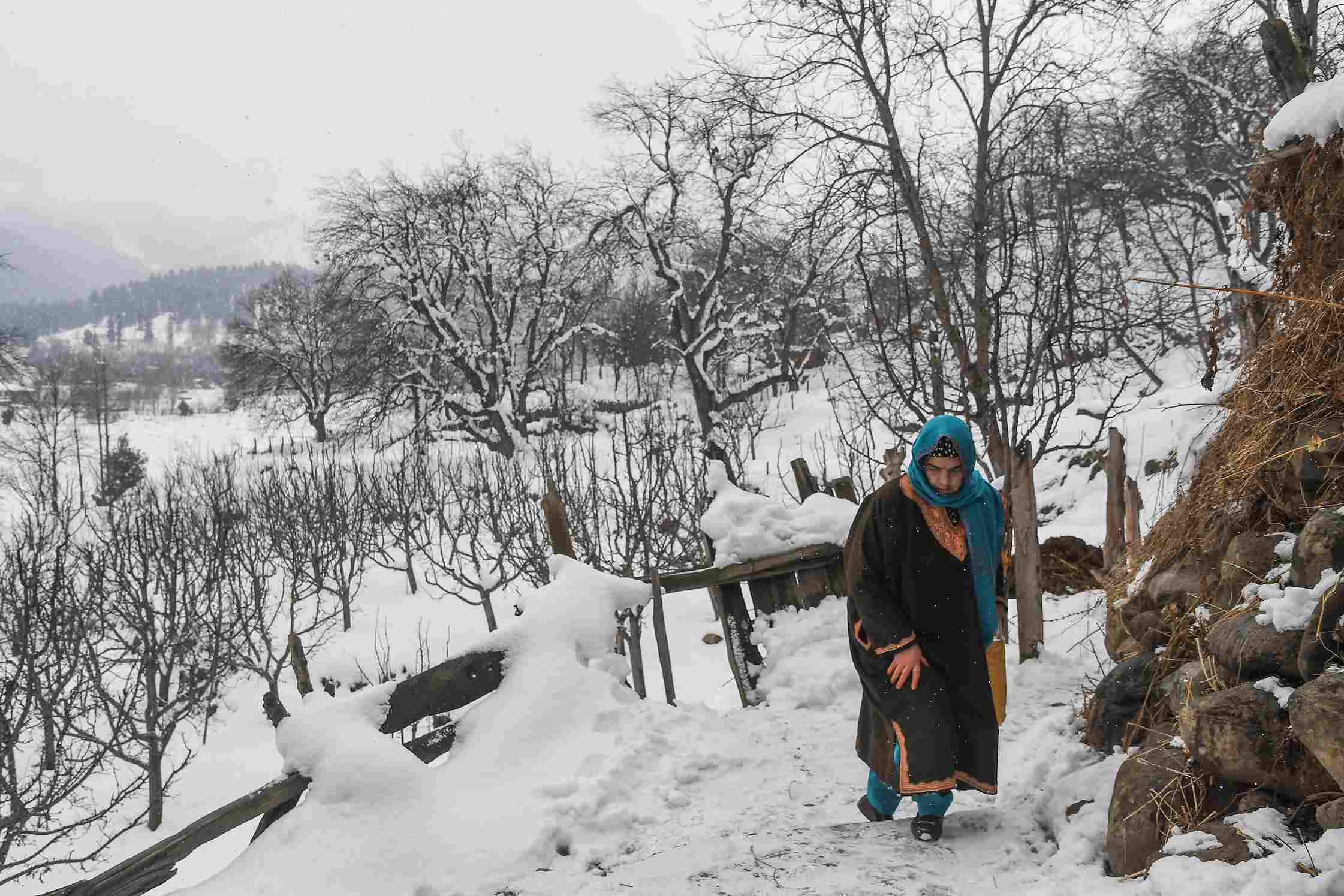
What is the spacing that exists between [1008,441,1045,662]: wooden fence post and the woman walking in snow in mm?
1908

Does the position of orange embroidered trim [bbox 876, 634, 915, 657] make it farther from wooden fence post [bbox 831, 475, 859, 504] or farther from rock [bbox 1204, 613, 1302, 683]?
wooden fence post [bbox 831, 475, 859, 504]

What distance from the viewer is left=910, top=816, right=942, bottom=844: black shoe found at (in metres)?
2.92

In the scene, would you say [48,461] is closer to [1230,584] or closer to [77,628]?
[77,628]

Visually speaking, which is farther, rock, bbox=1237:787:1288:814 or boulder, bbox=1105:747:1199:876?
boulder, bbox=1105:747:1199:876

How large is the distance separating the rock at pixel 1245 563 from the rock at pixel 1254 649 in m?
0.24

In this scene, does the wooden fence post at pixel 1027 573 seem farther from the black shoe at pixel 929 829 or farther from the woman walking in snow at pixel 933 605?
the black shoe at pixel 929 829

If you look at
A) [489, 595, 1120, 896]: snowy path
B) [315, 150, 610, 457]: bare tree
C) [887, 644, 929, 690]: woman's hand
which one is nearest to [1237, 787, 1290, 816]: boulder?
[489, 595, 1120, 896]: snowy path

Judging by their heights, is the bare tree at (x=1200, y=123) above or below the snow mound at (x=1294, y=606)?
above

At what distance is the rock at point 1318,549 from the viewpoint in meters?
2.31

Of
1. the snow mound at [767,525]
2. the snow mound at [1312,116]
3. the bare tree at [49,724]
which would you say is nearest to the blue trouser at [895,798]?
the snow mound at [767,525]

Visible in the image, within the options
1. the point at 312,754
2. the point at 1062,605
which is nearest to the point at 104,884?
the point at 312,754

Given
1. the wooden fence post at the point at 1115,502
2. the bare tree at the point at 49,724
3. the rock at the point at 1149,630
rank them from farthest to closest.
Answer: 1. the bare tree at the point at 49,724
2. the wooden fence post at the point at 1115,502
3. the rock at the point at 1149,630

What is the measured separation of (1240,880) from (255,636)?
21418mm

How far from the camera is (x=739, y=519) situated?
208 inches
